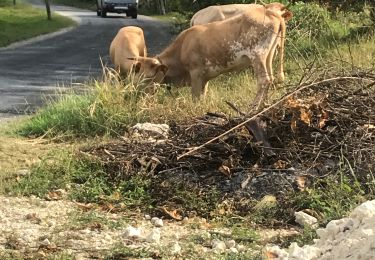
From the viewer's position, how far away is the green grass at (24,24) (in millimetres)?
29692

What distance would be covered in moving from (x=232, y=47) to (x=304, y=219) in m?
5.00

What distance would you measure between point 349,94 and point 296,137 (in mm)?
691

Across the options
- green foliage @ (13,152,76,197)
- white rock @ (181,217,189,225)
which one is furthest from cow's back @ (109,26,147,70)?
white rock @ (181,217,189,225)

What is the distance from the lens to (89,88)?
9.91 m

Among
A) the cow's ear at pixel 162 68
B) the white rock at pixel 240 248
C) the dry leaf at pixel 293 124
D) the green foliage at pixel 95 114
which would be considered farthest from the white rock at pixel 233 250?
the cow's ear at pixel 162 68

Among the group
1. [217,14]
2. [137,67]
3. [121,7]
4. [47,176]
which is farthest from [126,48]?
[121,7]

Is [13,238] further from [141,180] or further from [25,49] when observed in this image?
[25,49]

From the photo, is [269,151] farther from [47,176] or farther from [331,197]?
[47,176]

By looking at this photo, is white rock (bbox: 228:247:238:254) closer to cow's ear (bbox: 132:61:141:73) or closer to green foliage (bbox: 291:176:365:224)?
green foliage (bbox: 291:176:365:224)

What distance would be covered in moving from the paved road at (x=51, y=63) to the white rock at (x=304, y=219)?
7.02m

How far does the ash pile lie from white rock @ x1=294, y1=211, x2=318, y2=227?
2.01ft

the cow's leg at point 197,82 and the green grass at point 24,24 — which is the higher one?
the cow's leg at point 197,82

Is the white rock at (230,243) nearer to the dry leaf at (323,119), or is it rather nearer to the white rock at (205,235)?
the white rock at (205,235)

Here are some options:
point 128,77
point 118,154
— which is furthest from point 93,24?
point 118,154
